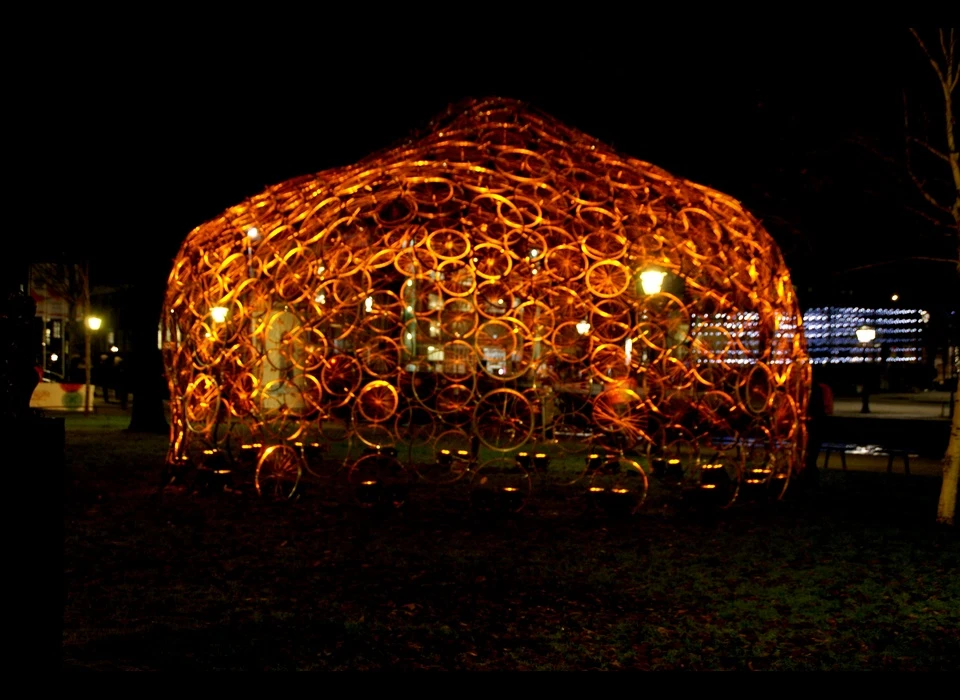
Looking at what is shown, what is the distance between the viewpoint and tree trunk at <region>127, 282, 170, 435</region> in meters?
17.5

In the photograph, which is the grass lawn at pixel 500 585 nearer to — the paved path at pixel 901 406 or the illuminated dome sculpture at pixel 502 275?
the illuminated dome sculpture at pixel 502 275

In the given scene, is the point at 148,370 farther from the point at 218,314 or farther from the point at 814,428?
the point at 814,428

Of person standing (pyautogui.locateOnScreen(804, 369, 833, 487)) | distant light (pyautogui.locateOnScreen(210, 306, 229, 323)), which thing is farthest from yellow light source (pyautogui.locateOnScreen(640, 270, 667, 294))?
distant light (pyautogui.locateOnScreen(210, 306, 229, 323))

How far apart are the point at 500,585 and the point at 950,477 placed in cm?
470

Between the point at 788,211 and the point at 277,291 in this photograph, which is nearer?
the point at 277,291

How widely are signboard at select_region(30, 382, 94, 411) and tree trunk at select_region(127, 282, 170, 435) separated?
509 cm

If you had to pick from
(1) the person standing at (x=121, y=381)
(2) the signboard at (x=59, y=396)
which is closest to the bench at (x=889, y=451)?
(2) the signboard at (x=59, y=396)

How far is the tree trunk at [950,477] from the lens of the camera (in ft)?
31.5

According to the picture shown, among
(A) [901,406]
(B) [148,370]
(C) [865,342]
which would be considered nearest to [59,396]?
(B) [148,370]

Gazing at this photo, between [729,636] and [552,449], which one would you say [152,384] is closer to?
[552,449]

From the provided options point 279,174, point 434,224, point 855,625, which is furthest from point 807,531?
point 279,174

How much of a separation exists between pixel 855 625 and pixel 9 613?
15.5ft

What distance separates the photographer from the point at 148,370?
17.6 metres

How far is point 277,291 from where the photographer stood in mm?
10461
